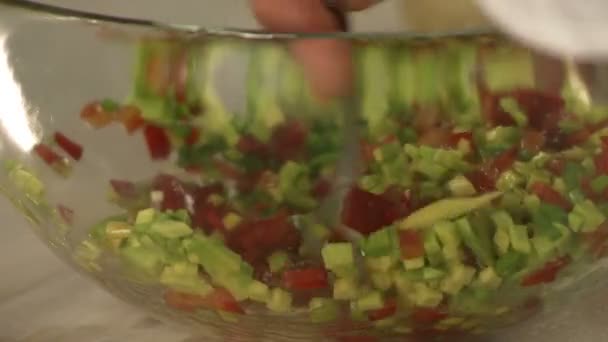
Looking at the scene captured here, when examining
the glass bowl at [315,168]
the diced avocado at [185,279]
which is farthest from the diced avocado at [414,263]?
the diced avocado at [185,279]

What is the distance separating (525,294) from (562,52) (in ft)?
0.56

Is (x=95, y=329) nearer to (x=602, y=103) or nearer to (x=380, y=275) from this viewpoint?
(x=380, y=275)

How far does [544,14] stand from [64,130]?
0.26 meters

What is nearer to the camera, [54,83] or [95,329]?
[54,83]

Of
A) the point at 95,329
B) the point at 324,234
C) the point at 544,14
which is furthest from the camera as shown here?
the point at 95,329

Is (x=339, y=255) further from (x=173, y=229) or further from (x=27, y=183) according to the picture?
(x=27, y=183)

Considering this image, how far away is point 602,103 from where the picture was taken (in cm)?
43

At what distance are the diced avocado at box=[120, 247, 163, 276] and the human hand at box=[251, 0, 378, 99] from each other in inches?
5.4

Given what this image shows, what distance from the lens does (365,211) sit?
0.45 meters

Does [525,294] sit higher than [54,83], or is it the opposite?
[54,83]

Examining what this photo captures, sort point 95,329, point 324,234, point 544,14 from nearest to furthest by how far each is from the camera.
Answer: point 544,14 → point 324,234 → point 95,329

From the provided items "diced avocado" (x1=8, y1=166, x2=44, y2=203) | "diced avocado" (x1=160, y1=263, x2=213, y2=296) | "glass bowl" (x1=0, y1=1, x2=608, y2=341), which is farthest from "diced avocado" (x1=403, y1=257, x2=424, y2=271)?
"diced avocado" (x1=8, y1=166, x2=44, y2=203)

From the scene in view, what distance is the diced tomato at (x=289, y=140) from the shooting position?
0.42m

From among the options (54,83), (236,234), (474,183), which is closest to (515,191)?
(474,183)
